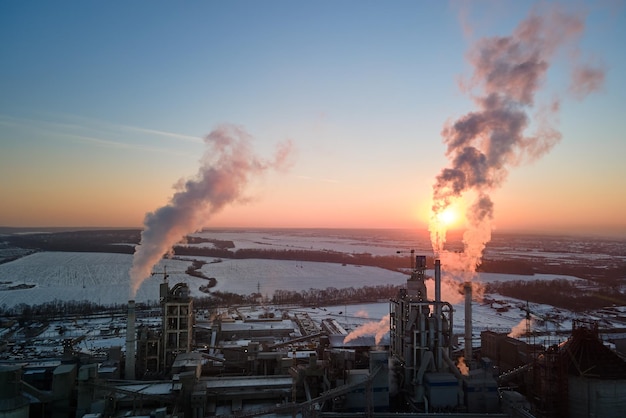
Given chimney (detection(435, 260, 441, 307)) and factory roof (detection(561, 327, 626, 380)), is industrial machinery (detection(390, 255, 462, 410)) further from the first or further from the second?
factory roof (detection(561, 327, 626, 380))

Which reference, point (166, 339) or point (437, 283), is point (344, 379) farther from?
point (166, 339)


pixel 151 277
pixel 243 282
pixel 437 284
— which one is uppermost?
pixel 437 284

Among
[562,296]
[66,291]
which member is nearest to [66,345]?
[66,291]

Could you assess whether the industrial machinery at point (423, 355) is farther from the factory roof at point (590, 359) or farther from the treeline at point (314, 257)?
the treeline at point (314, 257)

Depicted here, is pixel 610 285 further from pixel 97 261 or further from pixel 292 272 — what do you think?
pixel 97 261

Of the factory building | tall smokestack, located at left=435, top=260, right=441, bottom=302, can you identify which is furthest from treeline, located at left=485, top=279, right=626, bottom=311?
the factory building

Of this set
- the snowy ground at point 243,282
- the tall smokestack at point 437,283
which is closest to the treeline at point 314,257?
the snowy ground at point 243,282

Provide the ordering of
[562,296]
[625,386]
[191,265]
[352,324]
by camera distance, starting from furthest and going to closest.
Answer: [191,265] → [562,296] → [352,324] → [625,386]

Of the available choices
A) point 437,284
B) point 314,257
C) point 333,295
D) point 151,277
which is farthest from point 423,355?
point 314,257
